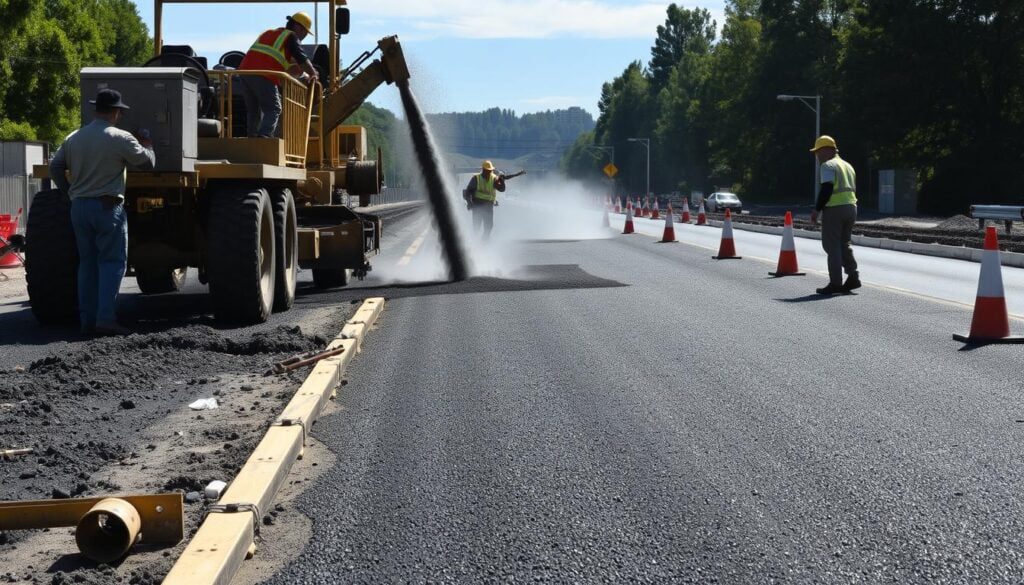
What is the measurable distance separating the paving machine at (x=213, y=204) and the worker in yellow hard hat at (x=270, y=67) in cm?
13

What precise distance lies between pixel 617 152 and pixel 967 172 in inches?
3953

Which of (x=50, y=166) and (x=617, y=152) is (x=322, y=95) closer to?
(x=50, y=166)

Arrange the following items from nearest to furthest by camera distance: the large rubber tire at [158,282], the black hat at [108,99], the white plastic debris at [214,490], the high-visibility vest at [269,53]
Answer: the white plastic debris at [214,490]
the black hat at [108,99]
the high-visibility vest at [269,53]
the large rubber tire at [158,282]

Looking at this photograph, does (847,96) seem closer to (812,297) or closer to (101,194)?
(812,297)

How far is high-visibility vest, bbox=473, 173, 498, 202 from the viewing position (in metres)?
21.2

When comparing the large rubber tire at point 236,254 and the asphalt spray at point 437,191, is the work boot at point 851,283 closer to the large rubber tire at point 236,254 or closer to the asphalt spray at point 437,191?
the asphalt spray at point 437,191

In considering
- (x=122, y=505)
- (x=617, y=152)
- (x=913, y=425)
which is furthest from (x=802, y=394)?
(x=617, y=152)

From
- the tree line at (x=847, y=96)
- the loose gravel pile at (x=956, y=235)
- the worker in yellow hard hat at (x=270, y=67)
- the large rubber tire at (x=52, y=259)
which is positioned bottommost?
the loose gravel pile at (x=956, y=235)

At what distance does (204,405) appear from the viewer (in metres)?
6.80

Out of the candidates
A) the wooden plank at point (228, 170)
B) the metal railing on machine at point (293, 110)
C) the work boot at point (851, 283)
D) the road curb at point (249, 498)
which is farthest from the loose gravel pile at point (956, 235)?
the road curb at point (249, 498)

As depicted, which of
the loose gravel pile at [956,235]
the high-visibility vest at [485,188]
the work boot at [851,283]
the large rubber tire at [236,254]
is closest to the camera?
the large rubber tire at [236,254]

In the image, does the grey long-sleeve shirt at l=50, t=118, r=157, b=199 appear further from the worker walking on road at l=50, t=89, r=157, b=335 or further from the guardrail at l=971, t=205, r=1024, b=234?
the guardrail at l=971, t=205, r=1024, b=234

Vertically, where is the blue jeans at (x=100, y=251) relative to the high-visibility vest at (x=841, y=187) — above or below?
below

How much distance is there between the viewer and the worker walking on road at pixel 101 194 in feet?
30.6
